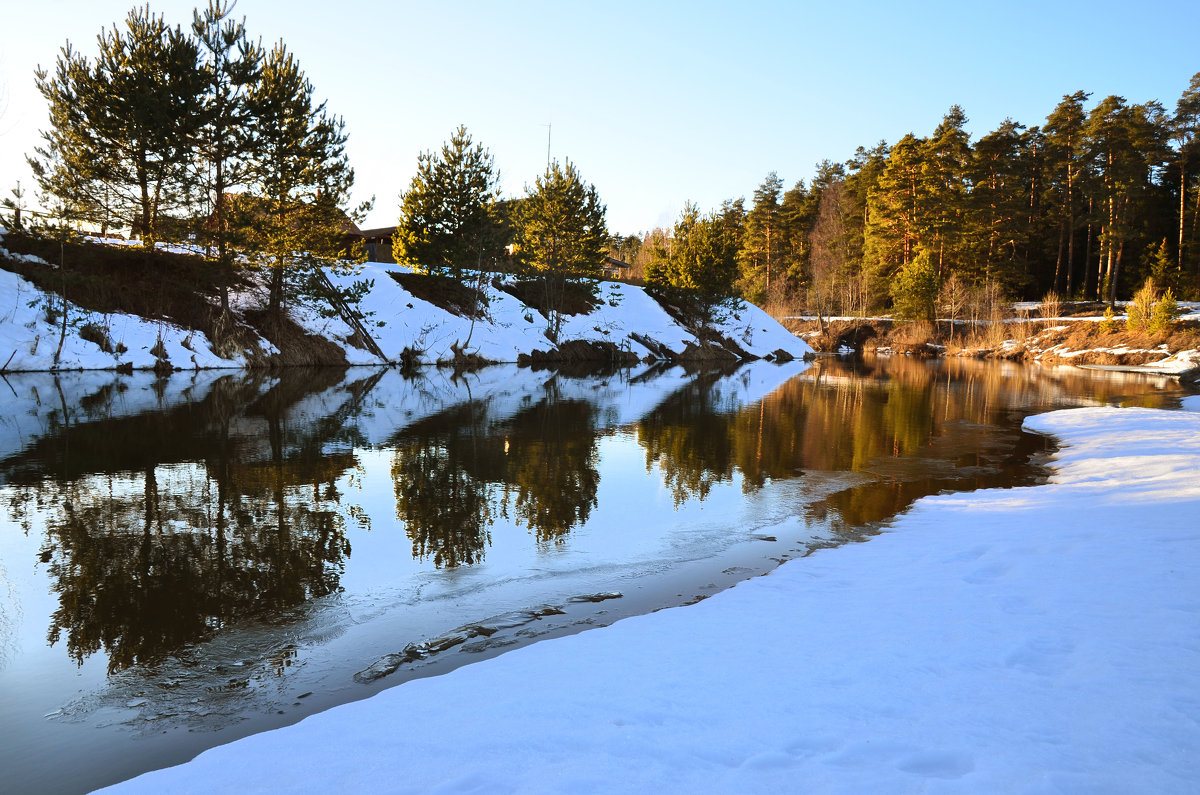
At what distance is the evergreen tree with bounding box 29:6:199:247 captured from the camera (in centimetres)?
2475

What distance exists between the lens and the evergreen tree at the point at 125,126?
24750 millimetres

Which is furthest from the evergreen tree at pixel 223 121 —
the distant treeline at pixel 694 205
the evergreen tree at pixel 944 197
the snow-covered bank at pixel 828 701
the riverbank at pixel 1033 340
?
the evergreen tree at pixel 944 197

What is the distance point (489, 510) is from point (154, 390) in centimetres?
1608

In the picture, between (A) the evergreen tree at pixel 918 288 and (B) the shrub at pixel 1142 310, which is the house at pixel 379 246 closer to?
(A) the evergreen tree at pixel 918 288

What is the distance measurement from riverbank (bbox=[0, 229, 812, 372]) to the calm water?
9.45 m

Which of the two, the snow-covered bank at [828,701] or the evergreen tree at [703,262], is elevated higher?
the evergreen tree at [703,262]

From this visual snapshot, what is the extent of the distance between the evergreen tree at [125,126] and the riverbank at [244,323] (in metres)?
3.07

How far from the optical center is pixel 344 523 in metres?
7.60

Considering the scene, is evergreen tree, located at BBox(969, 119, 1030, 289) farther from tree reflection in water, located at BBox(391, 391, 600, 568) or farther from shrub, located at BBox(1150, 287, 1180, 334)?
tree reflection in water, located at BBox(391, 391, 600, 568)

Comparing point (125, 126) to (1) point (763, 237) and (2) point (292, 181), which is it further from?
(1) point (763, 237)

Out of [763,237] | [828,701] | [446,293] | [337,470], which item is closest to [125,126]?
[446,293]

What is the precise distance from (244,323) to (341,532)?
26191 mm

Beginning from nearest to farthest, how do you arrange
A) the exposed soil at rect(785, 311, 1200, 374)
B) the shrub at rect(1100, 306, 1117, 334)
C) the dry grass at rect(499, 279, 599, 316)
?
the exposed soil at rect(785, 311, 1200, 374) → the dry grass at rect(499, 279, 599, 316) → the shrub at rect(1100, 306, 1117, 334)

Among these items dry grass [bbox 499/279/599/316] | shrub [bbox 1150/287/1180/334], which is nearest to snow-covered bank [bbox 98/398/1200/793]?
dry grass [bbox 499/279/599/316]
